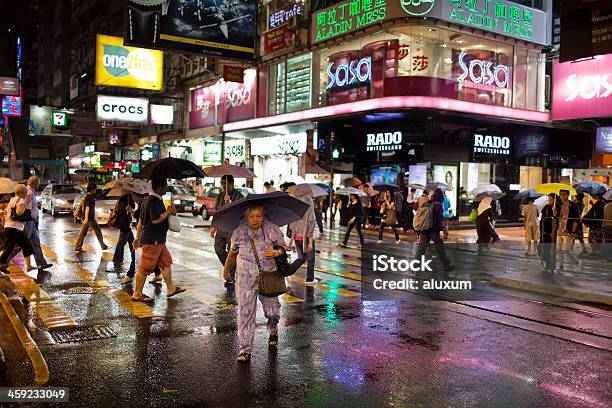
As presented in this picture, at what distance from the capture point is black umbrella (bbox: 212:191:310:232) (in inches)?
241

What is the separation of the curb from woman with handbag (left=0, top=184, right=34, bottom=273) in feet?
29.9

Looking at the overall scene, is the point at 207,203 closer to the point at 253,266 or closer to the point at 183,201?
the point at 183,201

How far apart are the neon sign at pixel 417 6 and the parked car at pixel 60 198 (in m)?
18.0

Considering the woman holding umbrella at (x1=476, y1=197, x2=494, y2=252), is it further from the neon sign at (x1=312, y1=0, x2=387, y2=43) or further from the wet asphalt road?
the neon sign at (x1=312, y1=0, x2=387, y2=43)

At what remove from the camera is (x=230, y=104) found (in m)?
37.9

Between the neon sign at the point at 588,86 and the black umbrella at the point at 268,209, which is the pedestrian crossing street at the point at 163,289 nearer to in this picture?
the black umbrella at the point at 268,209

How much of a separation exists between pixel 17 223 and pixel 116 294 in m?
2.95

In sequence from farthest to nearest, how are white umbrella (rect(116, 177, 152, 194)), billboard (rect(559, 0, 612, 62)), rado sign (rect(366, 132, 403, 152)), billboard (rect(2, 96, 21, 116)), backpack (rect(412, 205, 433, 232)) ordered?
billboard (rect(2, 96, 21, 116)), rado sign (rect(366, 132, 403, 152)), backpack (rect(412, 205, 433, 232)), billboard (rect(559, 0, 612, 62)), white umbrella (rect(116, 177, 152, 194))

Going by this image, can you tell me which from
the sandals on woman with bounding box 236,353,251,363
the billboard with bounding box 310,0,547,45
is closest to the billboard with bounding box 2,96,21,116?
the billboard with bounding box 310,0,547,45

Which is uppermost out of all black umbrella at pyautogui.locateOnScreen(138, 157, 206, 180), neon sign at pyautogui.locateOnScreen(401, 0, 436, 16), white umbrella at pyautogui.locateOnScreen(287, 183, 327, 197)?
neon sign at pyautogui.locateOnScreen(401, 0, 436, 16)

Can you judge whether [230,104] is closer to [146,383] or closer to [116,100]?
[116,100]

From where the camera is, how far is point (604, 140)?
2720cm

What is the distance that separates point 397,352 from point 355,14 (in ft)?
71.4

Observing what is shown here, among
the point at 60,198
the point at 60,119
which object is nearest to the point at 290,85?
the point at 60,198
